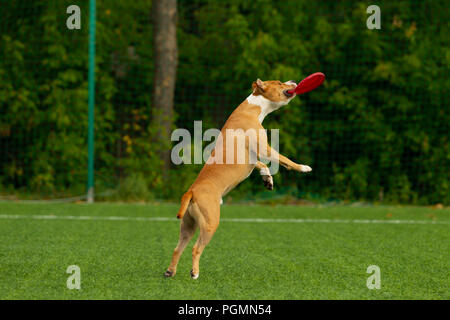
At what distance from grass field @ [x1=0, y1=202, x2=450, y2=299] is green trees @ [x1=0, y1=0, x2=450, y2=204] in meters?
1.53

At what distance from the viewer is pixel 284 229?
696 centimetres

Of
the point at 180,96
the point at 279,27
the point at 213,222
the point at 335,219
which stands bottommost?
the point at 335,219

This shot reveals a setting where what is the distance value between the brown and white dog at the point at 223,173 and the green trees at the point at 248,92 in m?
5.09

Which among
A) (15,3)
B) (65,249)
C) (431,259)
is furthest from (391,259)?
(15,3)

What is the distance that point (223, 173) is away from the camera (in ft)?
13.9

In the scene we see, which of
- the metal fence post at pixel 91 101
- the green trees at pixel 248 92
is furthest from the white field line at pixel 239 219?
the green trees at pixel 248 92

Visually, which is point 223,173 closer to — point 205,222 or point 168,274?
point 205,222

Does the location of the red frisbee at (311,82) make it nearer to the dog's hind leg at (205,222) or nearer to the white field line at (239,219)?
the dog's hind leg at (205,222)

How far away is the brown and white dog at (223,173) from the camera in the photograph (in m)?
4.08

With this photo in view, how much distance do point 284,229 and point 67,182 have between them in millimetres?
4184

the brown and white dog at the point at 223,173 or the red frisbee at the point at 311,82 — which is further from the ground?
the red frisbee at the point at 311,82

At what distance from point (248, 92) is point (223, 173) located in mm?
6069

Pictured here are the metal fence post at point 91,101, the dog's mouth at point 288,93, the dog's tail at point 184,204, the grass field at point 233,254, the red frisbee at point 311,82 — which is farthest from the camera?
the metal fence post at point 91,101

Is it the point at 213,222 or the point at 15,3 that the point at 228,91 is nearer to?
the point at 15,3
